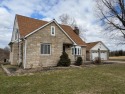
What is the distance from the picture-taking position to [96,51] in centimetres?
3850

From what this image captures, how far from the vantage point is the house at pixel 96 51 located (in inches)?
1473

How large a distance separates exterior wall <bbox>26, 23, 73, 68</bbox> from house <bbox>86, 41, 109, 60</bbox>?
16025 mm

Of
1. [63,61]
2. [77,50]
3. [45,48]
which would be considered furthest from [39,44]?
[77,50]

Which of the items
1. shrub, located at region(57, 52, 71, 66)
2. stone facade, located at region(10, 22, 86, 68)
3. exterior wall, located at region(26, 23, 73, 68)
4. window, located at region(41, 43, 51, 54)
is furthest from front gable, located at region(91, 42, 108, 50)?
window, located at region(41, 43, 51, 54)

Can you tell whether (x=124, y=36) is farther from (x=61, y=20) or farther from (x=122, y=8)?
(x=61, y=20)

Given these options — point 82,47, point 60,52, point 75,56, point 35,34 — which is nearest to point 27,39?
point 35,34

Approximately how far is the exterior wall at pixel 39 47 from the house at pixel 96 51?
1603cm

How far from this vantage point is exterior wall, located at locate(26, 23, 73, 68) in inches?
750

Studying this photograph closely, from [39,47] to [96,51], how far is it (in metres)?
21.6

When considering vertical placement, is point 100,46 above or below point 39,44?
above

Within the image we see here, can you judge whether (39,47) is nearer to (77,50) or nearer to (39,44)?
(39,44)

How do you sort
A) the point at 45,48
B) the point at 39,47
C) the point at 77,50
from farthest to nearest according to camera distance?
the point at 77,50
the point at 45,48
the point at 39,47

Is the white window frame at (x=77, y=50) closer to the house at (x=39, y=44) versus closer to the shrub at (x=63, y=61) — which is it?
the house at (x=39, y=44)

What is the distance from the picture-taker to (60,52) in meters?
21.6
